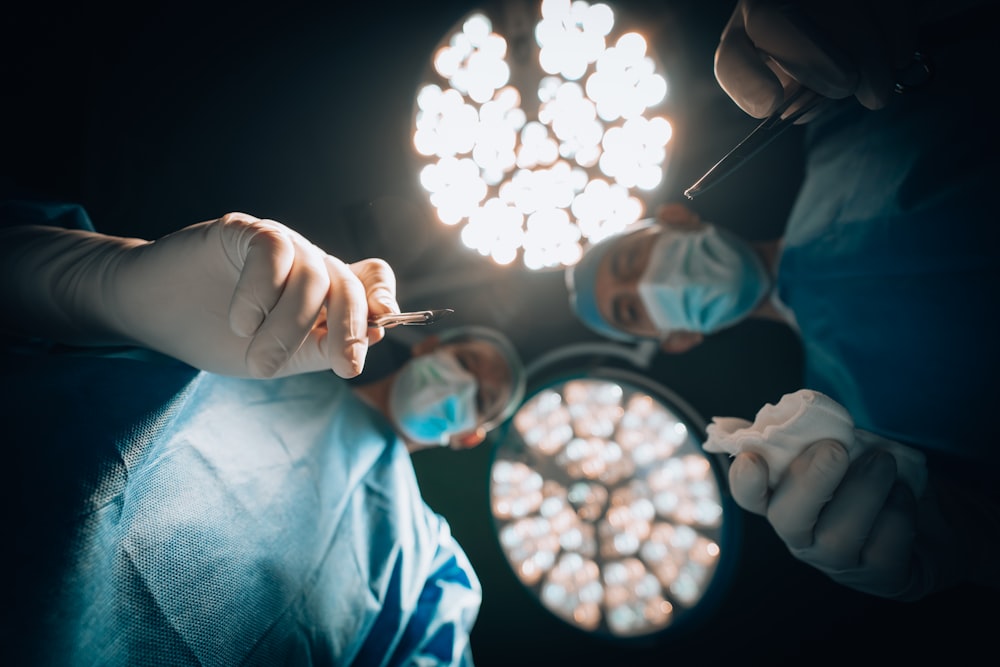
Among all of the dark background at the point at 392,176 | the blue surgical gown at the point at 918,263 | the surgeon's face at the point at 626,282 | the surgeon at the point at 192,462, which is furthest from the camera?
the surgeon's face at the point at 626,282

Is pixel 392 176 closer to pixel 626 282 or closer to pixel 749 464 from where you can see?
pixel 626 282

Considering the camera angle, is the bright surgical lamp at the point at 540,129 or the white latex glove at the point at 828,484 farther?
the bright surgical lamp at the point at 540,129

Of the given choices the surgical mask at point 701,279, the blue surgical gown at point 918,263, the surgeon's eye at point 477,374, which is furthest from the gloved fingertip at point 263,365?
the blue surgical gown at point 918,263

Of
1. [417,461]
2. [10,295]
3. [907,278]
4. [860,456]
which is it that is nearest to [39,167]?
[10,295]

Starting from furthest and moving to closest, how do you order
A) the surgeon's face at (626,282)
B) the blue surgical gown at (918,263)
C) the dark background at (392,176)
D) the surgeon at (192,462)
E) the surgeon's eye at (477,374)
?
the surgeon's eye at (477,374)
the surgeon's face at (626,282)
the dark background at (392,176)
the blue surgical gown at (918,263)
the surgeon at (192,462)

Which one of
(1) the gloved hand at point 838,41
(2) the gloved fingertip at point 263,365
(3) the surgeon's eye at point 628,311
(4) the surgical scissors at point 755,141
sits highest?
(1) the gloved hand at point 838,41

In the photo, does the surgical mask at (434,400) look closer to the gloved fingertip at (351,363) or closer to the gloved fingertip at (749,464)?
the gloved fingertip at (351,363)

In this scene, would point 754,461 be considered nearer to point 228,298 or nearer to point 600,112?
point 228,298

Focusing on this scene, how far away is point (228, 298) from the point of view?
685mm

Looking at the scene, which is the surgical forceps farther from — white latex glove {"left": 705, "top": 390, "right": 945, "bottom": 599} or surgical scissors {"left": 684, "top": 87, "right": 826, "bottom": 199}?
white latex glove {"left": 705, "top": 390, "right": 945, "bottom": 599}

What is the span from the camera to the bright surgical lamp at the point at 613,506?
1.42m

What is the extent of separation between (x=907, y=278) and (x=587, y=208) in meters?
0.94

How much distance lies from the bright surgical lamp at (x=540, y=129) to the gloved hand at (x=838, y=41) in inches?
30.4

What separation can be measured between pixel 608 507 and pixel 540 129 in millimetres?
1372
